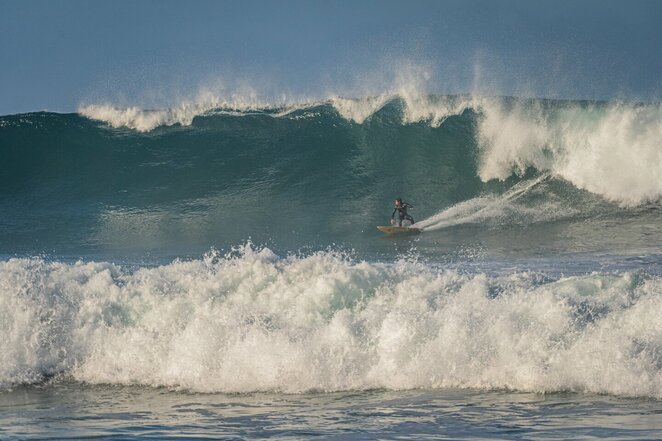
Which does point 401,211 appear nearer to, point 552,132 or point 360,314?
point 552,132

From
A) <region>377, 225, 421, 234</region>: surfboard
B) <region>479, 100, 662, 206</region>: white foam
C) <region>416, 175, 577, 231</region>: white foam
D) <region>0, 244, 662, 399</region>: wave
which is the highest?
<region>479, 100, 662, 206</region>: white foam

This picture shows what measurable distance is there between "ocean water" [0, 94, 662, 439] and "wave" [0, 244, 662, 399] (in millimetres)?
19

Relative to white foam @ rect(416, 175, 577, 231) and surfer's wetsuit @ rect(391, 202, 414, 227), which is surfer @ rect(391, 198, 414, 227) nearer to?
surfer's wetsuit @ rect(391, 202, 414, 227)

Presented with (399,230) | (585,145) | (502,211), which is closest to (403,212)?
(399,230)

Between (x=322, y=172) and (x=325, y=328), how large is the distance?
43.4 ft

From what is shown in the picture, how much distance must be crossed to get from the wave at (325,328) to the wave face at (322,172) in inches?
241

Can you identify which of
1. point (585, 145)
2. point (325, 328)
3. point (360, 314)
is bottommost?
point (325, 328)

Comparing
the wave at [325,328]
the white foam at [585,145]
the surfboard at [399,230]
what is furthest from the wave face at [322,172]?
the wave at [325,328]

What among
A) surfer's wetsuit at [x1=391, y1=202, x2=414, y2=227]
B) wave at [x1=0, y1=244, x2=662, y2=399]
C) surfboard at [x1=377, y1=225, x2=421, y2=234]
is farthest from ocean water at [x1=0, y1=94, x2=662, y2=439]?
surfer's wetsuit at [x1=391, y1=202, x2=414, y2=227]

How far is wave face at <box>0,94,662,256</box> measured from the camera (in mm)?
17344

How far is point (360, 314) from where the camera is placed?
814 centimetres

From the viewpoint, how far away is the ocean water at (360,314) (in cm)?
641

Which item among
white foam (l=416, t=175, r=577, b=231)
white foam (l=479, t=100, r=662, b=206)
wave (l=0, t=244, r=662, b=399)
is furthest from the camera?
white foam (l=479, t=100, r=662, b=206)

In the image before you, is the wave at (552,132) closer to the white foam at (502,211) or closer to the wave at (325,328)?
the white foam at (502,211)
